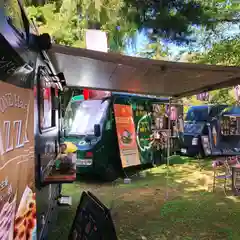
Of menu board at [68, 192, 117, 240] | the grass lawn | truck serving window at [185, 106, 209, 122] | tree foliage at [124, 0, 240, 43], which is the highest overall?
tree foliage at [124, 0, 240, 43]

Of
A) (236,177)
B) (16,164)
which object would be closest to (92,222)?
(16,164)

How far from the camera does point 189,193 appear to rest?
6.54m

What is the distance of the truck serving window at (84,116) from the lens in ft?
25.1

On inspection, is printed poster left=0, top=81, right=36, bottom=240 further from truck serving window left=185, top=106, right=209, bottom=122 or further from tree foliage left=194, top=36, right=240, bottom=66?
truck serving window left=185, top=106, right=209, bottom=122

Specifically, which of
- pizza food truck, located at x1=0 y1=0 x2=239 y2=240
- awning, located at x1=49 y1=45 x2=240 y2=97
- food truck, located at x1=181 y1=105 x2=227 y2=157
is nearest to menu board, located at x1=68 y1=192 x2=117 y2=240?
pizza food truck, located at x1=0 y1=0 x2=239 y2=240

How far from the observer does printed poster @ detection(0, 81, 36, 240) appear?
5.06 ft

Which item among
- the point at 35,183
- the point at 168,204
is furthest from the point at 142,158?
the point at 35,183

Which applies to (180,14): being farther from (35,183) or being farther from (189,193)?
(35,183)

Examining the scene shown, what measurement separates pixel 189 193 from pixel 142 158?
231 cm

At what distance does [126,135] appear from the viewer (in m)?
7.88

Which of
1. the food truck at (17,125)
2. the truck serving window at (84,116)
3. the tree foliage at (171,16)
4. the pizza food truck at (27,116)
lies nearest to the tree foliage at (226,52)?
the tree foliage at (171,16)

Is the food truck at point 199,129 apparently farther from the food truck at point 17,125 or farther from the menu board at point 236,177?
the food truck at point 17,125

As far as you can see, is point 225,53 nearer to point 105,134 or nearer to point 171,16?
point 171,16

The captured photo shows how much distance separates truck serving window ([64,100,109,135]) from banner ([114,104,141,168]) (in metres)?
0.43
